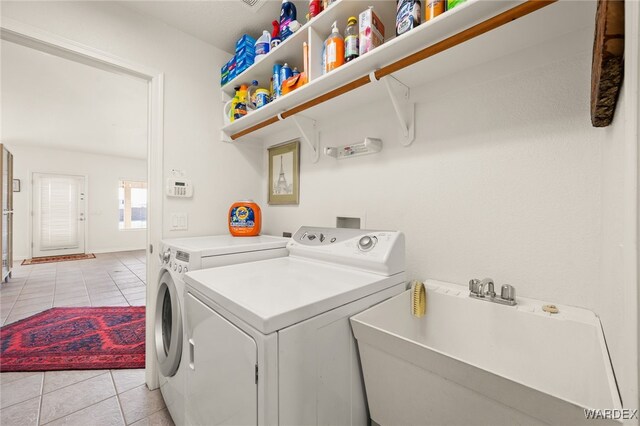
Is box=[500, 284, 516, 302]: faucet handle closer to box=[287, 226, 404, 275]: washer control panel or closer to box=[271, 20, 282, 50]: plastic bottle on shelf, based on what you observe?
box=[287, 226, 404, 275]: washer control panel

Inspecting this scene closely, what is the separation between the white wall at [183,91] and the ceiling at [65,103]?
237mm

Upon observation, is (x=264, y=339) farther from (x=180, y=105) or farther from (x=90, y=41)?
(x=90, y=41)

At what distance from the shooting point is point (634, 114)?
0.43 meters

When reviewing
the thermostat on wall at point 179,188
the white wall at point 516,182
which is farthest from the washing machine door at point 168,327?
the white wall at point 516,182

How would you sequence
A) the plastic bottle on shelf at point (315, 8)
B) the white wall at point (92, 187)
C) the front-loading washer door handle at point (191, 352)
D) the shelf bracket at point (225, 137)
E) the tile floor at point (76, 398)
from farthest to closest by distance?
the white wall at point (92, 187)
the shelf bracket at point (225, 137)
the tile floor at point (76, 398)
the plastic bottle on shelf at point (315, 8)
the front-loading washer door handle at point (191, 352)

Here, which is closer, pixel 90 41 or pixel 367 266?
pixel 367 266

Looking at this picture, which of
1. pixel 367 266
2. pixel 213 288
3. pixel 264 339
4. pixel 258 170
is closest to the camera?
pixel 264 339

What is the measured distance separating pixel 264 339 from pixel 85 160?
861 cm

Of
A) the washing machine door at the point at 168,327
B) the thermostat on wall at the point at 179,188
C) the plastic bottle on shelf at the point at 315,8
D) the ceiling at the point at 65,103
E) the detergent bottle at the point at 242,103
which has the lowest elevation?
the washing machine door at the point at 168,327

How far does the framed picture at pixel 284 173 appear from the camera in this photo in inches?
77.3

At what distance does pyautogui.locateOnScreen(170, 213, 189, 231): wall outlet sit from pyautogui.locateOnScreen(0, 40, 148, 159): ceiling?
99 cm

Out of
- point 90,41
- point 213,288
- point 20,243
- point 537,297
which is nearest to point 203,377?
point 213,288

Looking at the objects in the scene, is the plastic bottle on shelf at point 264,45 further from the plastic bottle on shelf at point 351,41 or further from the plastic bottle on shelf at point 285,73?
the plastic bottle on shelf at point 351,41

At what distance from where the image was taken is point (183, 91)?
1.92 m
